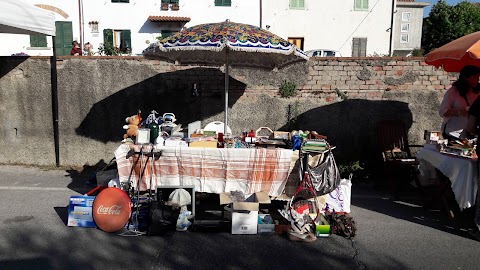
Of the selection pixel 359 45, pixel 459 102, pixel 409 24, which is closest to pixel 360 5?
pixel 359 45

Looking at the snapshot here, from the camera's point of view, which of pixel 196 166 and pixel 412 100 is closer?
pixel 196 166

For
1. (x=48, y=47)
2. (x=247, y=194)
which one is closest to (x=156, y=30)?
(x=48, y=47)

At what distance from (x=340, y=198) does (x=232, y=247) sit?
1.70 m

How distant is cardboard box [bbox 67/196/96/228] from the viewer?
483 cm

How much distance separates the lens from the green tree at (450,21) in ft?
115

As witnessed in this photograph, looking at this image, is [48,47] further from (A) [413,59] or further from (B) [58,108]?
(A) [413,59]

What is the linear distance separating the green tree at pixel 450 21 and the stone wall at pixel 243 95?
30.4m

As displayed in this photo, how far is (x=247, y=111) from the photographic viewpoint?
763cm

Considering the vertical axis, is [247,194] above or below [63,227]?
above

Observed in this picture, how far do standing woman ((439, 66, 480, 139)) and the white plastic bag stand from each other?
1.66m

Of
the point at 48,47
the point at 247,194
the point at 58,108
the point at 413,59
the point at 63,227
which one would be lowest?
the point at 63,227

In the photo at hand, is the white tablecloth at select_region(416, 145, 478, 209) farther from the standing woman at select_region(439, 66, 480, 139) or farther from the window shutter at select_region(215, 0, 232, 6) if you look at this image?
the window shutter at select_region(215, 0, 232, 6)

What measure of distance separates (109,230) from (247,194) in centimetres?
173

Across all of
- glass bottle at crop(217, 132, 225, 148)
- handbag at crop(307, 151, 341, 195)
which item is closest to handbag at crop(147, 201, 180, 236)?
glass bottle at crop(217, 132, 225, 148)
